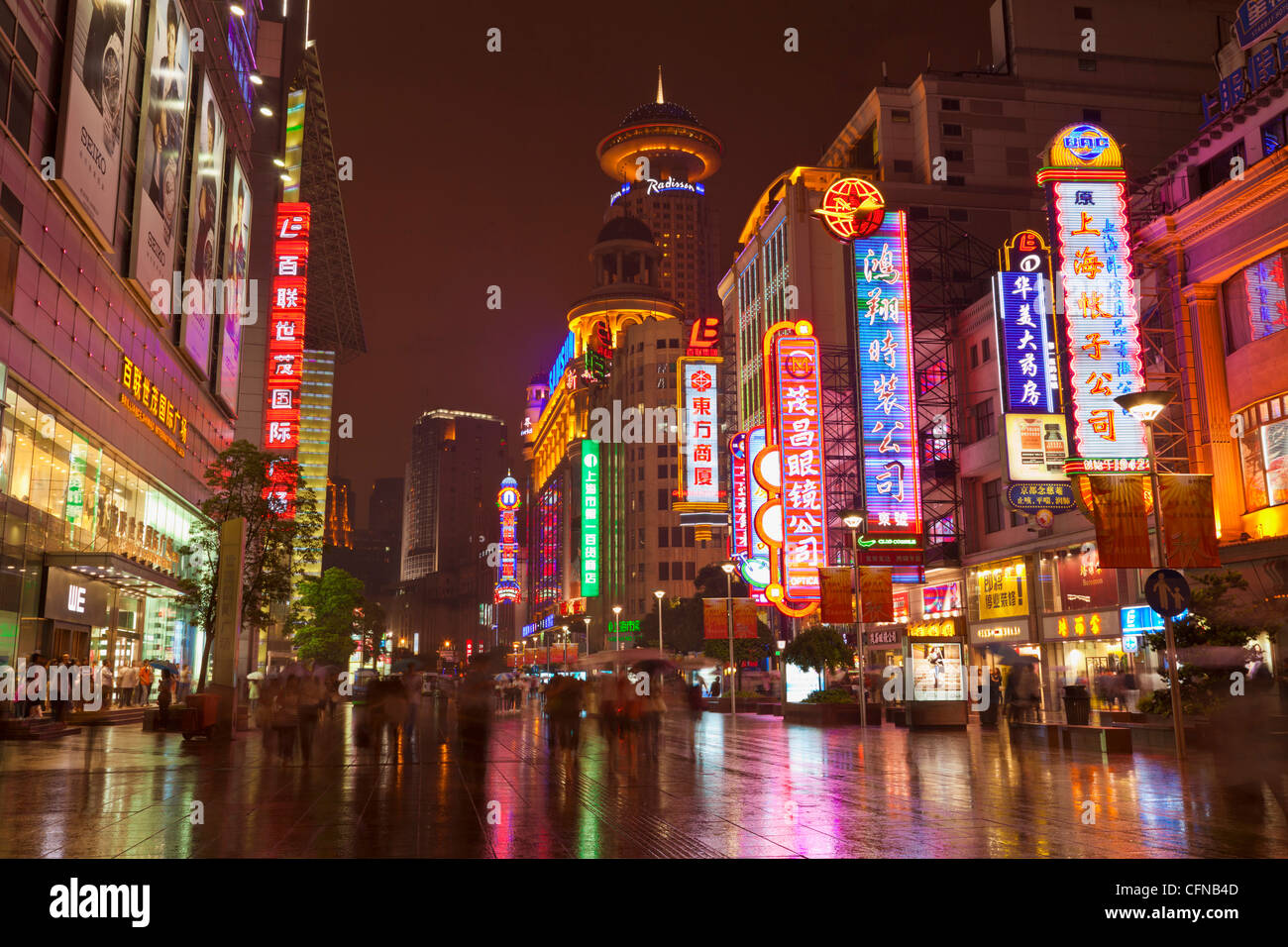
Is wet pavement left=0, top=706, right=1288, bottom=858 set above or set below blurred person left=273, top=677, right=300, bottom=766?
below

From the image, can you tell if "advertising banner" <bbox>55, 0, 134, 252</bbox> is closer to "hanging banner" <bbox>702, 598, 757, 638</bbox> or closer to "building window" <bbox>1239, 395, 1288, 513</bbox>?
"hanging banner" <bbox>702, 598, 757, 638</bbox>

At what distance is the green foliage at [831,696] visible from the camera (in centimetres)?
3884

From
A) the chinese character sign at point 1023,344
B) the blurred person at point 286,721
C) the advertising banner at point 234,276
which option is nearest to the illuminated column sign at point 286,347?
the advertising banner at point 234,276

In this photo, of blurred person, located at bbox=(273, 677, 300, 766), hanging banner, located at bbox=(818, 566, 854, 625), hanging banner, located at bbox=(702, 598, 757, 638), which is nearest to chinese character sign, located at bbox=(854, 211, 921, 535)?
hanging banner, located at bbox=(702, 598, 757, 638)

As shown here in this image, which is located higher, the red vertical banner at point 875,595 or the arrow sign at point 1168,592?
the red vertical banner at point 875,595

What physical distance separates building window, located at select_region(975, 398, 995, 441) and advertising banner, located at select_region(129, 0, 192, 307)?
35340mm

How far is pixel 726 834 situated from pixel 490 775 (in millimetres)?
8230

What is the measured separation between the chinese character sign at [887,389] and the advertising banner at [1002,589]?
4.01 metres

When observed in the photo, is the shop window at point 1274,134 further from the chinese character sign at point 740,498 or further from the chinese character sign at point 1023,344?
the chinese character sign at point 740,498

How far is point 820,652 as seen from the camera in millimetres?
42000

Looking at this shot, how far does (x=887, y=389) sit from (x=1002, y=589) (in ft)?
33.4

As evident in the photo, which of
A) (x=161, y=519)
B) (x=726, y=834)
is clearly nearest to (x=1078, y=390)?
(x=726, y=834)

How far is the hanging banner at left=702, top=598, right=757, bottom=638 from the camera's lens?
156ft

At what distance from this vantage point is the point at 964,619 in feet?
160
